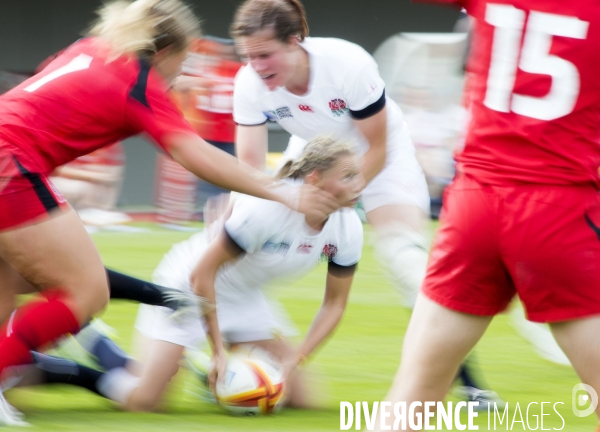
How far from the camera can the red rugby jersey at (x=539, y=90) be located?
103 inches

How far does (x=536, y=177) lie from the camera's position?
8.80 ft

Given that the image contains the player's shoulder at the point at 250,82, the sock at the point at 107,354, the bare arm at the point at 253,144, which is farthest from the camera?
the bare arm at the point at 253,144

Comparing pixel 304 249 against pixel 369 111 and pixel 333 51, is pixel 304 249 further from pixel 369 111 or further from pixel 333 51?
pixel 333 51

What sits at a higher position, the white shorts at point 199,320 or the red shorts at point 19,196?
the red shorts at point 19,196

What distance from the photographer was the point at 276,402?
4637 mm

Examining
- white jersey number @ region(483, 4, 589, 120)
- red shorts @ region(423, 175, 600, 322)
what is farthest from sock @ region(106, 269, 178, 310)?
white jersey number @ region(483, 4, 589, 120)

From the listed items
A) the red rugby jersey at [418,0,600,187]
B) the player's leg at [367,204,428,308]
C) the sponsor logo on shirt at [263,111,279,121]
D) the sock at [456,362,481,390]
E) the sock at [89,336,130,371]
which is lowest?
the sock at [456,362,481,390]

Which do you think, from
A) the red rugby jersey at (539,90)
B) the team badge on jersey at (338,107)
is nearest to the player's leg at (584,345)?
the red rugby jersey at (539,90)

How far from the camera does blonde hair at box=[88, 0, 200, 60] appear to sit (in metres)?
3.95

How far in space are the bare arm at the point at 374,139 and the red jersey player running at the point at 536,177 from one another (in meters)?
2.19

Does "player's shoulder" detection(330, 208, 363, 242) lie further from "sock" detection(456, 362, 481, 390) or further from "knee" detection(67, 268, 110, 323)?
"knee" detection(67, 268, 110, 323)

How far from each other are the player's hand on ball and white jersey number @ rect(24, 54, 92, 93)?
141 cm

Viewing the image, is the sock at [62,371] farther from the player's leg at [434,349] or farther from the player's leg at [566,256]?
the player's leg at [566,256]

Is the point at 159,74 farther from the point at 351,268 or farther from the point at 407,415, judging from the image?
the point at 407,415
